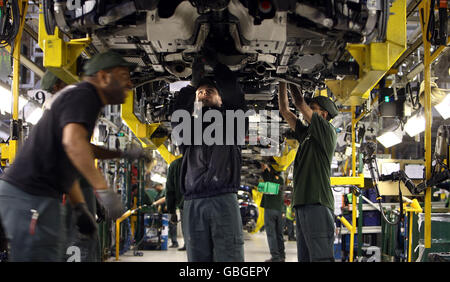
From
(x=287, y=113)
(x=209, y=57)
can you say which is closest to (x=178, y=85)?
(x=209, y=57)

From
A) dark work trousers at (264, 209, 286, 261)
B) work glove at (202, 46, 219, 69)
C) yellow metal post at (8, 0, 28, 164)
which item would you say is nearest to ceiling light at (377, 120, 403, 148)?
dark work trousers at (264, 209, 286, 261)

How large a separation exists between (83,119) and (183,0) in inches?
64.2

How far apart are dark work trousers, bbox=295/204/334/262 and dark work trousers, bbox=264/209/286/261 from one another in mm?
4607

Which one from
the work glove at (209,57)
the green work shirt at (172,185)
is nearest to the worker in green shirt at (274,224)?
the green work shirt at (172,185)

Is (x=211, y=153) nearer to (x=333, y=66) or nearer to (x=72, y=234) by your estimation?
(x=72, y=234)

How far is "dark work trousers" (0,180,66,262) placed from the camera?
244cm

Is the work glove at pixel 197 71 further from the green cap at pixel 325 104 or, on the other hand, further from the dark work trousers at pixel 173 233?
the dark work trousers at pixel 173 233

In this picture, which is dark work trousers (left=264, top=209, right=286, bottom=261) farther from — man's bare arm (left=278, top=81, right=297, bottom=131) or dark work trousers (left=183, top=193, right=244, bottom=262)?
dark work trousers (left=183, top=193, right=244, bottom=262)

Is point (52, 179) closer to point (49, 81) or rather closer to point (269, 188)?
point (49, 81)

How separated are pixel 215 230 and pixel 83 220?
3.55ft

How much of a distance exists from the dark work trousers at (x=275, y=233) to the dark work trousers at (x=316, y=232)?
4.61m

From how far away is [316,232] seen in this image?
13.0 feet

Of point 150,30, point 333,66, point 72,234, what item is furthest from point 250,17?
point 72,234

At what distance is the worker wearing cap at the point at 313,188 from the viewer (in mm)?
3951
